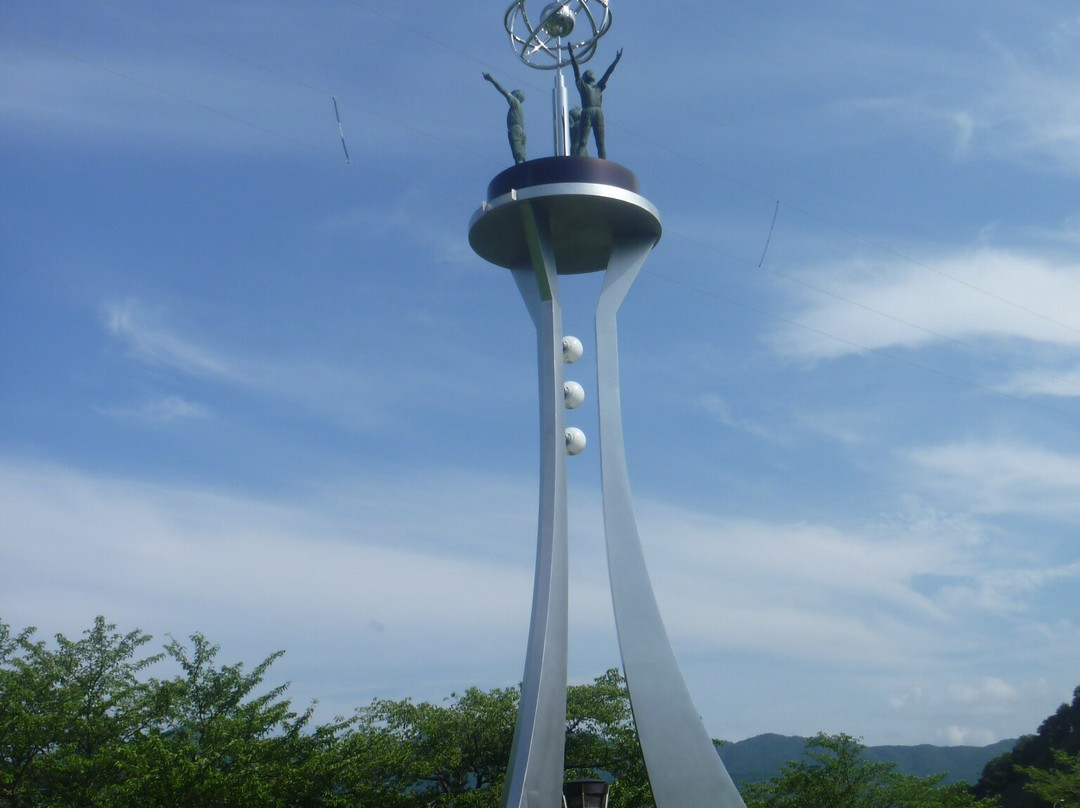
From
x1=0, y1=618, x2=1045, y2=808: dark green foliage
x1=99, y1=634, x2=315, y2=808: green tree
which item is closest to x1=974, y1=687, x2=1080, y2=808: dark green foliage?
x1=0, y1=618, x2=1045, y2=808: dark green foliage

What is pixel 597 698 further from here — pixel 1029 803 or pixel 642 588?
pixel 1029 803

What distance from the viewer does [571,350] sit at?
53.7ft

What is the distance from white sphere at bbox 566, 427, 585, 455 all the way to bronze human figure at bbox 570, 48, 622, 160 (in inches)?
176

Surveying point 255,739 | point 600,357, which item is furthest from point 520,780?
point 255,739

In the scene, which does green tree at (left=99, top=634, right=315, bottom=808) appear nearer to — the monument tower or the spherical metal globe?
the monument tower

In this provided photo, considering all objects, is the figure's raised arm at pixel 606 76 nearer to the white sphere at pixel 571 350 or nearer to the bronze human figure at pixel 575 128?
the bronze human figure at pixel 575 128

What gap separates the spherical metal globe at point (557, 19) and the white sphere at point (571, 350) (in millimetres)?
5196

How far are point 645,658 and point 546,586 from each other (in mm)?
1634

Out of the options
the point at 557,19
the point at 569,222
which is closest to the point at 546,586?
the point at 569,222

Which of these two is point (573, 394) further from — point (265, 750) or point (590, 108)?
point (265, 750)

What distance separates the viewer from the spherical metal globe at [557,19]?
56.5ft

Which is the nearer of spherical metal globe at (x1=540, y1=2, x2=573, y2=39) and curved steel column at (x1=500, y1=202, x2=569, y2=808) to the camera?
curved steel column at (x1=500, y1=202, x2=569, y2=808)

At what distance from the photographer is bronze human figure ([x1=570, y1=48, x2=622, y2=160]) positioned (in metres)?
Result: 17.2

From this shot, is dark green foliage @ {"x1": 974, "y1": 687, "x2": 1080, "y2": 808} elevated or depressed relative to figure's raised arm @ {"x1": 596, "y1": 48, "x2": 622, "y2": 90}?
depressed
